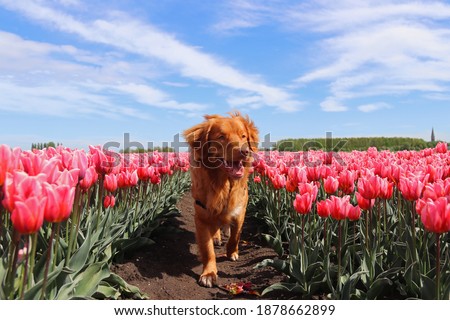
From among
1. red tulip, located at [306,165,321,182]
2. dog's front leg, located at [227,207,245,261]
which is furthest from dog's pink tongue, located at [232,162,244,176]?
red tulip, located at [306,165,321,182]

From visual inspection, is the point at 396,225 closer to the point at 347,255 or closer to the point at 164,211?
the point at 347,255

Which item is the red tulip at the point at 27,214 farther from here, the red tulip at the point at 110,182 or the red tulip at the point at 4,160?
the red tulip at the point at 110,182

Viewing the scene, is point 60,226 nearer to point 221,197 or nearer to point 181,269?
point 181,269

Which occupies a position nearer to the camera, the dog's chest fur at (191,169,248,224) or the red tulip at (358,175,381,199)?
the red tulip at (358,175,381,199)

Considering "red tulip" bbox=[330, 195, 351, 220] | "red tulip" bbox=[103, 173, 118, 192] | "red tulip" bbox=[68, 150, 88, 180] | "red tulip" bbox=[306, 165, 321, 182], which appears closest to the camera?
"red tulip" bbox=[68, 150, 88, 180]

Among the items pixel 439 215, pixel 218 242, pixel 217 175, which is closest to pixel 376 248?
pixel 439 215

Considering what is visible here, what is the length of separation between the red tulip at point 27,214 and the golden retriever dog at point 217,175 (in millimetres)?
3371

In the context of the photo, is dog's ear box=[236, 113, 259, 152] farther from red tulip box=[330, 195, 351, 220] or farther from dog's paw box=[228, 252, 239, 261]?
red tulip box=[330, 195, 351, 220]

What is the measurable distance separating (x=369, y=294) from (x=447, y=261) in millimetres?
705

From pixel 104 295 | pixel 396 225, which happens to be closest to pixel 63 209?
pixel 104 295

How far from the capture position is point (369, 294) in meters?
3.57

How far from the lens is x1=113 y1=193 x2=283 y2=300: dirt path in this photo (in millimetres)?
4684

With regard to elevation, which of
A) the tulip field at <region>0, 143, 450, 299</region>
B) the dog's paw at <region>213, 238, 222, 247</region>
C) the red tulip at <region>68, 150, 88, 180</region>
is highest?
the red tulip at <region>68, 150, 88, 180</region>

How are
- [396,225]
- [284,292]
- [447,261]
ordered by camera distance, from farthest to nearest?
1. [396,225]
2. [284,292]
3. [447,261]
